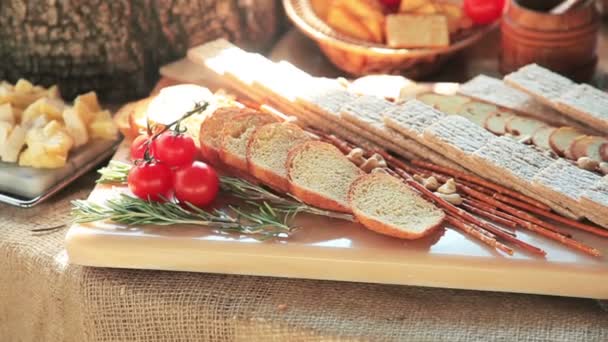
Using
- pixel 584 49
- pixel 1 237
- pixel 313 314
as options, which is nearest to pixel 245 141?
pixel 313 314

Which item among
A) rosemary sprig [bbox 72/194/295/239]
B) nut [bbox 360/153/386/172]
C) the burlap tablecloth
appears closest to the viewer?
the burlap tablecloth

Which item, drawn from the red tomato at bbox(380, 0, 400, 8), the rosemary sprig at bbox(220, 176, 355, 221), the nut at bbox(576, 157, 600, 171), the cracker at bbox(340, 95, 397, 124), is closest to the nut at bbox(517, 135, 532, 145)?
the nut at bbox(576, 157, 600, 171)

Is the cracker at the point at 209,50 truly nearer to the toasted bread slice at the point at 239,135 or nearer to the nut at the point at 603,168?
the toasted bread slice at the point at 239,135

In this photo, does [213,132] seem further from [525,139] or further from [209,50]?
[525,139]

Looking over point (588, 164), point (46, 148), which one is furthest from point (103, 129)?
point (588, 164)

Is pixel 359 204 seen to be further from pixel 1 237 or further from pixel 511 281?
pixel 1 237

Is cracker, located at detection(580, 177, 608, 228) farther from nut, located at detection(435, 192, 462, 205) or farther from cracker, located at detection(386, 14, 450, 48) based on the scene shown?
cracker, located at detection(386, 14, 450, 48)
